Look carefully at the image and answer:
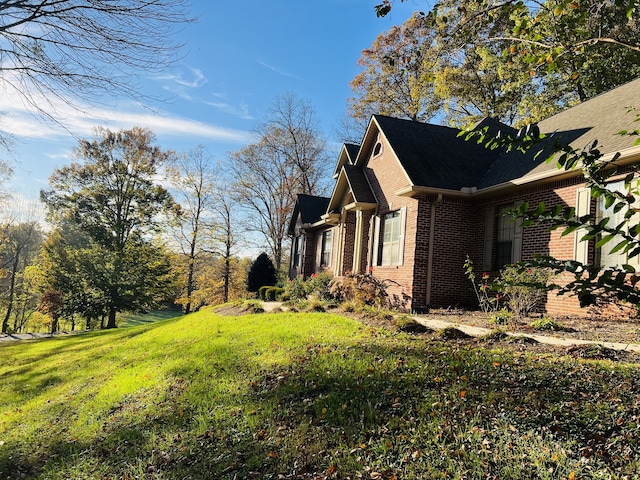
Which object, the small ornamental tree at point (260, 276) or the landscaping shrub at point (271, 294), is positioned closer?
the landscaping shrub at point (271, 294)

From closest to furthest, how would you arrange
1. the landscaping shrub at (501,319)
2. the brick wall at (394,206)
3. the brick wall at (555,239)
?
1. the landscaping shrub at (501,319)
2. the brick wall at (555,239)
3. the brick wall at (394,206)

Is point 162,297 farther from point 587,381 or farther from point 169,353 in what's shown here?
point 587,381

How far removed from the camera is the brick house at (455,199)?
10.1 m

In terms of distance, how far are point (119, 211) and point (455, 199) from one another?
83.9ft

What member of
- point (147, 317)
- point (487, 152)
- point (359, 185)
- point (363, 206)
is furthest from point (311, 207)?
point (147, 317)

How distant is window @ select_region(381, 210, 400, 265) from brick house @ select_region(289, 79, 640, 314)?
0.03 meters

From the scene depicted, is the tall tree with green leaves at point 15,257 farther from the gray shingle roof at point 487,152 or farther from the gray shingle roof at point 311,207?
the gray shingle roof at point 487,152

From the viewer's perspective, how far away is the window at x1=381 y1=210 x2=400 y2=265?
13508 millimetres

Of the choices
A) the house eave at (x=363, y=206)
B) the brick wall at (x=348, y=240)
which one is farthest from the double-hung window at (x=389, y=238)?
the brick wall at (x=348, y=240)

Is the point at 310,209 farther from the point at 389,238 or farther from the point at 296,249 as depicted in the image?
the point at 389,238

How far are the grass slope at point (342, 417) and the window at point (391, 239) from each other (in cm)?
541

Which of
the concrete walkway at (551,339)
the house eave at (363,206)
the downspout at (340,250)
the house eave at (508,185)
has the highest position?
the house eave at (508,185)

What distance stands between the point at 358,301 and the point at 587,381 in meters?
8.01

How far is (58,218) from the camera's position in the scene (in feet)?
99.3
